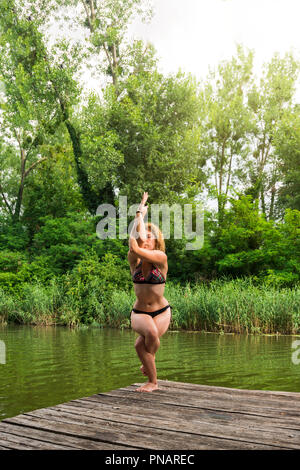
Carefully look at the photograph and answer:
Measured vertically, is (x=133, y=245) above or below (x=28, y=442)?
above

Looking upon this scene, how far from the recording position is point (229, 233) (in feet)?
72.1

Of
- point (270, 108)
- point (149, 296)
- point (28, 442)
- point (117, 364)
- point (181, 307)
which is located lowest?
point (117, 364)

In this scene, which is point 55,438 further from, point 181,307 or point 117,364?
point 181,307

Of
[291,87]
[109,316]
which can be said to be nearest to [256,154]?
[291,87]

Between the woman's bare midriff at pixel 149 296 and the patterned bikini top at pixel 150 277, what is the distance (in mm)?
44

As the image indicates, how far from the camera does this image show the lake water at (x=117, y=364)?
7.22m

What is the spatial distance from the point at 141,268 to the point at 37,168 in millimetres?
31563

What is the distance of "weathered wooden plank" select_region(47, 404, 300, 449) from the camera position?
3.33 metres

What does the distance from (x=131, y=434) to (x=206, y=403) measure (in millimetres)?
1060

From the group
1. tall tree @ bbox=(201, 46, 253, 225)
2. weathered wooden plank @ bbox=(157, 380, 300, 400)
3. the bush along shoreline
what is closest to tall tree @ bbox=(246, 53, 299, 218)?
tall tree @ bbox=(201, 46, 253, 225)

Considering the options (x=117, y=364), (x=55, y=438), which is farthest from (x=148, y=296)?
(x=117, y=364)

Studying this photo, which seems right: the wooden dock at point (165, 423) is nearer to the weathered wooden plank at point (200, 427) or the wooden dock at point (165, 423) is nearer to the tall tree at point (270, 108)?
the weathered wooden plank at point (200, 427)

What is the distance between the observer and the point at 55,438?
11.3 feet
